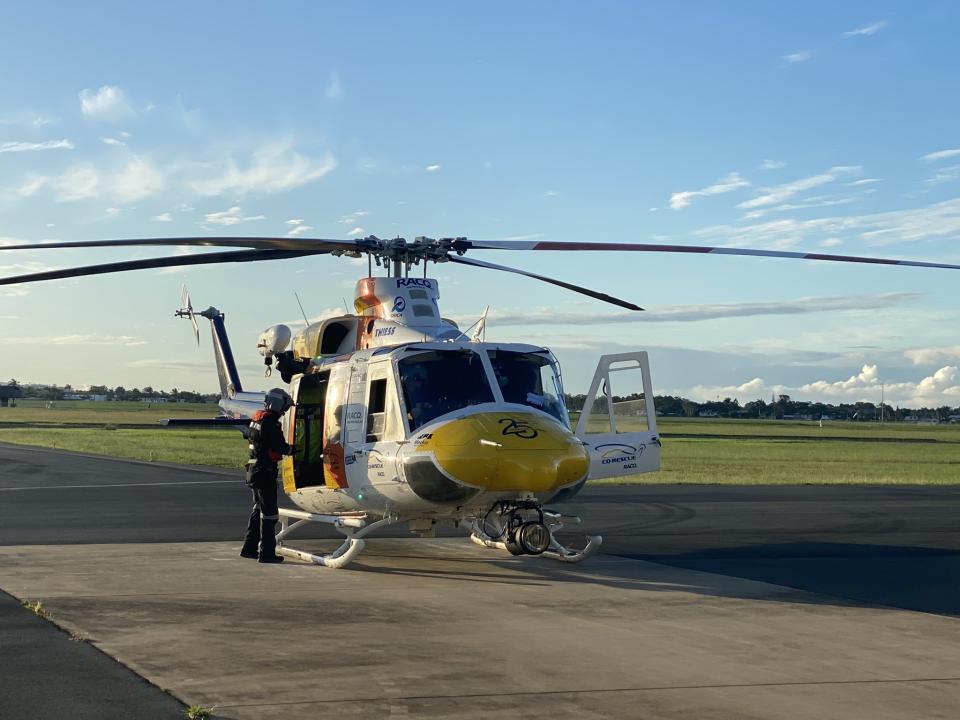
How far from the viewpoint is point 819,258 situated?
474 inches

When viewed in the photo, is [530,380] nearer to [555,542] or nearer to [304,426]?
[555,542]

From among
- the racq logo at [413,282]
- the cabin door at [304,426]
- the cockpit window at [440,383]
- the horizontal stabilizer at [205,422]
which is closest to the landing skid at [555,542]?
the cockpit window at [440,383]

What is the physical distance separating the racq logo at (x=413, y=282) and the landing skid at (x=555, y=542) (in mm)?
3227

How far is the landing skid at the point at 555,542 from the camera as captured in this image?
12.0 meters

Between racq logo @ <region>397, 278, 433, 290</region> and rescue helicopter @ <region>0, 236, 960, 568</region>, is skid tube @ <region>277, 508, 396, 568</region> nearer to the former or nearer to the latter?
rescue helicopter @ <region>0, 236, 960, 568</region>

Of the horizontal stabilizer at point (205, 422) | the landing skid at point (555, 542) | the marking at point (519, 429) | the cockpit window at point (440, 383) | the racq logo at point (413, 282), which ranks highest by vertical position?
the racq logo at point (413, 282)

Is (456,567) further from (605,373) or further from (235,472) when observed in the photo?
(235,472)

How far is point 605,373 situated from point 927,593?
4355 millimetres

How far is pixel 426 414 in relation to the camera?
1138 centimetres

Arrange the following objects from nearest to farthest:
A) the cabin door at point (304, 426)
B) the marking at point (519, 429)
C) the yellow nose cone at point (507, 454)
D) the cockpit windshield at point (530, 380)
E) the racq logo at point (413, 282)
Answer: the yellow nose cone at point (507, 454), the marking at point (519, 429), the cockpit windshield at point (530, 380), the racq logo at point (413, 282), the cabin door at point (304, 426)

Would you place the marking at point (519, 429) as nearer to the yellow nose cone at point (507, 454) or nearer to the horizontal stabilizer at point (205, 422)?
the yellow nose cone at point (507, 454)

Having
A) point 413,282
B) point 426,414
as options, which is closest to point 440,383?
point 426,414

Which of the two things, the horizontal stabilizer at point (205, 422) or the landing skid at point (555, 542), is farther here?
the horizontal stabilizer at point (205, 422)

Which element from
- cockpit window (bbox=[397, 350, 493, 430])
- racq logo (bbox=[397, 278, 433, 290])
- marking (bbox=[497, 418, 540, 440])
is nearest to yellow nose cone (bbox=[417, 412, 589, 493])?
marking (bbox=[497, 418, 540, 440])
